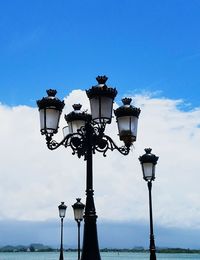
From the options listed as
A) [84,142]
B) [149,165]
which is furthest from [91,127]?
[149,165]

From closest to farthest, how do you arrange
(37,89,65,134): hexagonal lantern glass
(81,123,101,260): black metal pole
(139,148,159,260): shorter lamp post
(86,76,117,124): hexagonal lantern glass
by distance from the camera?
(81,123,101,260): black metal pole → (86,76,117,124): hexagonal lantern glass → (37,89,65,134): hexagonal lantern glass → (139,148,159,260): shorter lamp post

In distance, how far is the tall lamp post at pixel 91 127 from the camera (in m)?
7.19

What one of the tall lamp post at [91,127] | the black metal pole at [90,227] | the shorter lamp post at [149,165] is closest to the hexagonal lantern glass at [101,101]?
the tall lamp post at [91,127]

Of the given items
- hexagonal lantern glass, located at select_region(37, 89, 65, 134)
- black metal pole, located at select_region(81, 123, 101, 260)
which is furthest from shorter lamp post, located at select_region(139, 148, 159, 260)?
black metal pole, located at select_region(81, 123, 101, 260)

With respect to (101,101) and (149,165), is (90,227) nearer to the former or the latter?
(101,101)

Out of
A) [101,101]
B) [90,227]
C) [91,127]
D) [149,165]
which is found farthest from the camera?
[149,165]

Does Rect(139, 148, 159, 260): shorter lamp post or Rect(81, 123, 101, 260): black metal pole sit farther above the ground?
Rect(139, 148, 159, 260): shorter lamp post

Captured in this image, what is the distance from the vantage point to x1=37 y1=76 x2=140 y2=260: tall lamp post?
7188 millimetres

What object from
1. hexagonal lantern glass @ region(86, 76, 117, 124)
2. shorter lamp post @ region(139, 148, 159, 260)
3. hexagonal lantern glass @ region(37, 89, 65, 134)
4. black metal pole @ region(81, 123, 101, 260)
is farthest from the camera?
shorter lamp post @ region(139, 148, 159, 260)

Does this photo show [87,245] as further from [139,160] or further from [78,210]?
[78,210]

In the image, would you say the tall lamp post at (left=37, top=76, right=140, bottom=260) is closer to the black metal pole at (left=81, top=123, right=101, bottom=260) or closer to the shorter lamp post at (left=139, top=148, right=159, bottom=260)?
the black metal pole at (left=81, top=123, right=101, bottom=260)

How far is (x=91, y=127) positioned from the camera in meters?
8.18

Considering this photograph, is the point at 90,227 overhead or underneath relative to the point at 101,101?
underneath

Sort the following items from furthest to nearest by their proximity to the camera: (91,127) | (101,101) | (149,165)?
(149,165)
(91,127)
(101,101)
